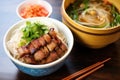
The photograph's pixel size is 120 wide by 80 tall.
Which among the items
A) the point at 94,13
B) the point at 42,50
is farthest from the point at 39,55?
the point at 94,13

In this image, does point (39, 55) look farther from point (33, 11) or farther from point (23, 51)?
point (33, 11)

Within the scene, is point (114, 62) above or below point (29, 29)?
below

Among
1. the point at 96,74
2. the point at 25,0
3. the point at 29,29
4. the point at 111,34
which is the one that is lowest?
the point at 96,74

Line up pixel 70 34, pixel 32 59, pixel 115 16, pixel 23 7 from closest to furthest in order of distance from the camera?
pixel 32 59
pixel 70 34
pixel 115 16
pixel 23 7

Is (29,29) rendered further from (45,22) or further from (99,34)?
(99,34)

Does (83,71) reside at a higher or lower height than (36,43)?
lower

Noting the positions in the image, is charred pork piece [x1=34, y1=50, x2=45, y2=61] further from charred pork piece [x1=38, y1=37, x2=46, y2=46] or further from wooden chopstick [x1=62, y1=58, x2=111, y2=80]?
wooden chopstick [x1=62, y1=58, x2=111, y2=80]

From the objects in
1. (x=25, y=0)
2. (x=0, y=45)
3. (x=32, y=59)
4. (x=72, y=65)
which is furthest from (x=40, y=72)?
(x=25, y=0)
